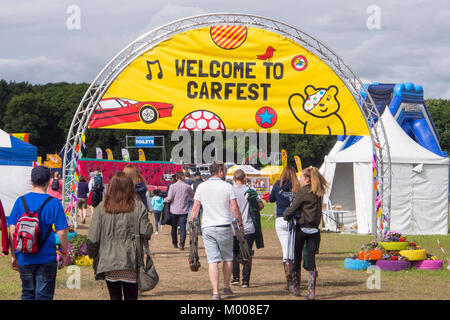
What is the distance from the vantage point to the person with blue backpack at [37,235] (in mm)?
6336

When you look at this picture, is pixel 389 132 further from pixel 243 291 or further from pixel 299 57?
pixel 243 291

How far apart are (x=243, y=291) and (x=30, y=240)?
473cm

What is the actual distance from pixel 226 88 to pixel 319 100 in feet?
7.12

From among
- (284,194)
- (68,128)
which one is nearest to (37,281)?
(284,194)

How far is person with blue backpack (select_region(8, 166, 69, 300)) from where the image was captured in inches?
249

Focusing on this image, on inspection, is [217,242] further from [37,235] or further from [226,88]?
[226,88]

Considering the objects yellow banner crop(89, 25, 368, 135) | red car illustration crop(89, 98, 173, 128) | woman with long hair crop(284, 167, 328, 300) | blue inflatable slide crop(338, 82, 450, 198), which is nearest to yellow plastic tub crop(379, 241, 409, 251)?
yellow banner crop(89, 25, 368, 135)

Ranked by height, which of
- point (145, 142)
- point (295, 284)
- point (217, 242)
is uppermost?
point (145, 142)

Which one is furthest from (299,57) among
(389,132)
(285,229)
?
(389,132)

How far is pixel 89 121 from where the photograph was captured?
1481 cm

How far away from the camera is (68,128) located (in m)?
84.3

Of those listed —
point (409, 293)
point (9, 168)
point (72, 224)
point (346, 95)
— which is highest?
point (346, 95)

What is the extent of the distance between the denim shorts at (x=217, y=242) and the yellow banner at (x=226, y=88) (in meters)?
5.93

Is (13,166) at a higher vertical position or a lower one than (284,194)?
higher
